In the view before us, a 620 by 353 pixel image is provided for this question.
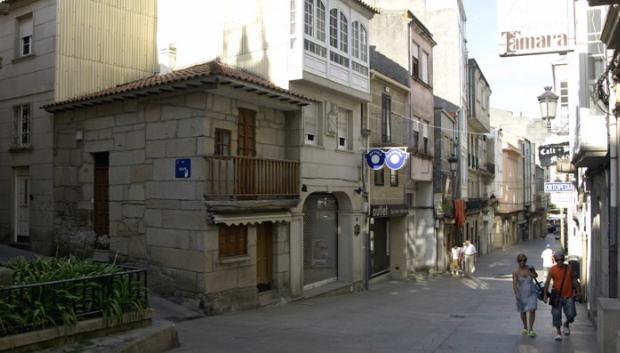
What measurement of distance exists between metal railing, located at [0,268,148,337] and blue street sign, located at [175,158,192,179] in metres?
3.68

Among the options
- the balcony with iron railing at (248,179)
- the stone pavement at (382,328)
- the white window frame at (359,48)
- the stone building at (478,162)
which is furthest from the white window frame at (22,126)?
the stone building at (478,162)

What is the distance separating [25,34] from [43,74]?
1803 millimetres

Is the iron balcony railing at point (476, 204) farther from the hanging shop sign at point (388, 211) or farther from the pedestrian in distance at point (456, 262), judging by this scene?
the hanging shop sign at point (388, 211)

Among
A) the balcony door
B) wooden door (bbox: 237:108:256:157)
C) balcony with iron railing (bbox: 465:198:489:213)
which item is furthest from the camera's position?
balcony with iron railing (bbox: 465:198:489:213)

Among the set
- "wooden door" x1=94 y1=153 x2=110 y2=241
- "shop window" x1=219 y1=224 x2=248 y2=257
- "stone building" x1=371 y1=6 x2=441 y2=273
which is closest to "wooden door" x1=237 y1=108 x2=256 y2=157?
"shop window" x1=219 y1=224 x2=248 y2=257

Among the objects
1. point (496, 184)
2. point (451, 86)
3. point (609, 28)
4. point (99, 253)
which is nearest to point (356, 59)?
point (99, 253)

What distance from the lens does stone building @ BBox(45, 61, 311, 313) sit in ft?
39.0

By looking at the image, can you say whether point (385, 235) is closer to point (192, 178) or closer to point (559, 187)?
point (559, 187)

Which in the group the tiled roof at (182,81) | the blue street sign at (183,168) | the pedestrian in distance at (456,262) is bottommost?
the pedestrian in distance at (456,262)

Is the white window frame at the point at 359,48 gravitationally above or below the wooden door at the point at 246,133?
above

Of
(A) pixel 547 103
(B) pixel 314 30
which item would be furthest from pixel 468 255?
(B) pixel 314 30

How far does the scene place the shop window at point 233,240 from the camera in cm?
1241

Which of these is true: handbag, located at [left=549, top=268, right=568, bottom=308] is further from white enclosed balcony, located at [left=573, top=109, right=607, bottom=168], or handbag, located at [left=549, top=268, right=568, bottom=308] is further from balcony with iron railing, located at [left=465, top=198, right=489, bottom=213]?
balcony with iron railing, located at [left=465, top=198, right=489, bottom=213]

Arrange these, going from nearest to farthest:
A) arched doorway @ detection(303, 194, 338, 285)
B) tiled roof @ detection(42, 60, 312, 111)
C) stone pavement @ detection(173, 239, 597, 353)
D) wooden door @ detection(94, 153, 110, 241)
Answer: stone pavement @ detection(173, 239, 597, 353) → tiled roof @ detection(42, 60, 312, 111) → wooden door @ detection(94, 153, 110, 241) → arched doorway @ detection(303, 194, 338, 285)
